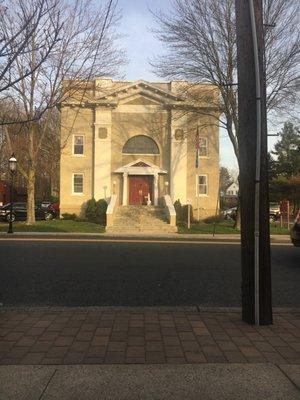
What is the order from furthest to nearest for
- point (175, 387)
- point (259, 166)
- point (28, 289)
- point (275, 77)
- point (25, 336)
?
point (275, 77), point (28, 289), point (259, 166), point (25, 336), point (175, 387)

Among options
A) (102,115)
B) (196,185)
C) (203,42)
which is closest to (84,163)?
(102,115)

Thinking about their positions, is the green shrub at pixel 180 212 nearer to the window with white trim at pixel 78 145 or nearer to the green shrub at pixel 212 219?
the green shrub at pixel 212 219

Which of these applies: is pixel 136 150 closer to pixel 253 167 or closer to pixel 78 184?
pixel 78 184

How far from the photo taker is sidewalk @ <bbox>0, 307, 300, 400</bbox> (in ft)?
14.5

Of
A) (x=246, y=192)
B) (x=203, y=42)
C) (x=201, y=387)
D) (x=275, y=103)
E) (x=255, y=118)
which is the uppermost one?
(x=203, y=42)

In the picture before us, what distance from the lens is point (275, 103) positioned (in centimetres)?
3169

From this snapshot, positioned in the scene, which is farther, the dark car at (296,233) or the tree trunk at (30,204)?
the tree trunk at (30,204)

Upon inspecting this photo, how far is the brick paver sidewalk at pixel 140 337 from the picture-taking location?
5.23 metres

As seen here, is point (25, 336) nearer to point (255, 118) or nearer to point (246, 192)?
point (246, 192)

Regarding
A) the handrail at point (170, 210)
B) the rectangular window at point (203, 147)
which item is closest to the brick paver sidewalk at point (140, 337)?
the handrail at point (170, 210)

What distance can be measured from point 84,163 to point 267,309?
3485 centimetres

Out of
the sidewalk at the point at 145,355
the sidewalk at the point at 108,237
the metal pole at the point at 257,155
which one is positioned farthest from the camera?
the sidewalk at the point at 108,237

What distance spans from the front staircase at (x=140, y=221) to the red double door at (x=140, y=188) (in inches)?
84.5

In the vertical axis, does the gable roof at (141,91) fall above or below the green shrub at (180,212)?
above
